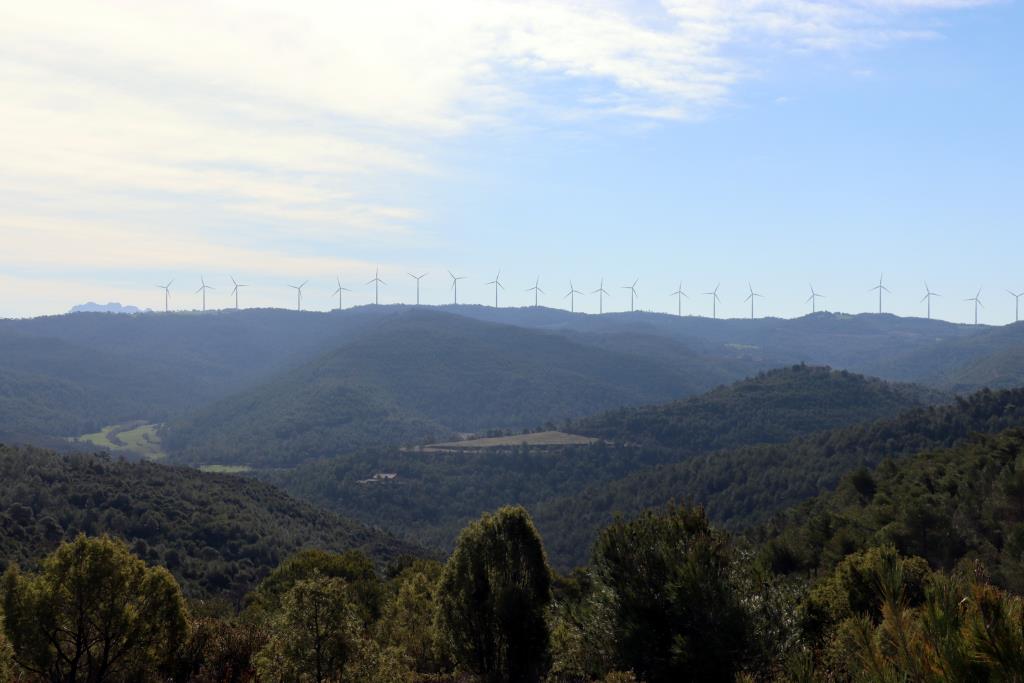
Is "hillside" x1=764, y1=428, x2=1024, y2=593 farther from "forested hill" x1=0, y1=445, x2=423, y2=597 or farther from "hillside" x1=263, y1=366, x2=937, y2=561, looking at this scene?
"hillside" x1=263, y1=366, x2=937, y2=561

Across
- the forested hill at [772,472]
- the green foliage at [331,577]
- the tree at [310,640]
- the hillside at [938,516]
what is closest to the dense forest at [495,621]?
the tree at [310,640]

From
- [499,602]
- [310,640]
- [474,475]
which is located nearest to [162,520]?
[499,602]

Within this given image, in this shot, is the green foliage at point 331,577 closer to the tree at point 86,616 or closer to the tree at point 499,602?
the tree at point 86,616

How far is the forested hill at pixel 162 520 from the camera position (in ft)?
233

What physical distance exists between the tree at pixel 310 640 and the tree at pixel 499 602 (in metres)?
4.69

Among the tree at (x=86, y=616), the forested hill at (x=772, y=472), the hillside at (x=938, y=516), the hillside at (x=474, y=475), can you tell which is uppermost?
the tree at (x=86, y=616)

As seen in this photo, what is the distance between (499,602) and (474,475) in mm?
154812

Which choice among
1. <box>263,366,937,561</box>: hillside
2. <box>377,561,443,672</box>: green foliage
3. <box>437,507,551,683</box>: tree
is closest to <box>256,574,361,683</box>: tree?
<box>437,507,551,683</box>: tree

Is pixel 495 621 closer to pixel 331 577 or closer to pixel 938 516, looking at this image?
pixel 331 577

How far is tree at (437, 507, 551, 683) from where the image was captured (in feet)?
88.6

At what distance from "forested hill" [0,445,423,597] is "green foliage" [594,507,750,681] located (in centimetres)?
4849

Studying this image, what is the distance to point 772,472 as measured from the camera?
410 feet

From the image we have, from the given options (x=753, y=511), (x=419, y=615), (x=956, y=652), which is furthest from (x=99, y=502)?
(x=956, y=652)

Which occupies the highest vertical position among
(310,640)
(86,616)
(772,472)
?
(310,640)
